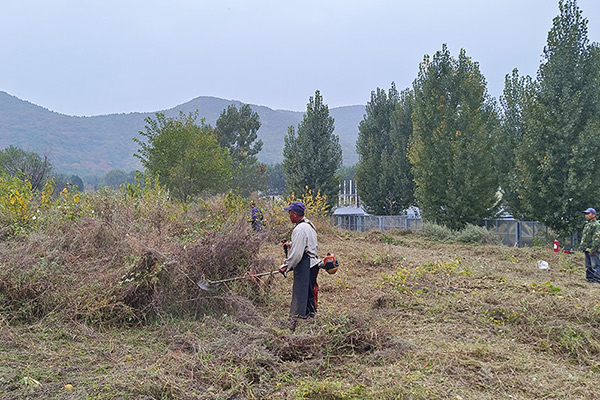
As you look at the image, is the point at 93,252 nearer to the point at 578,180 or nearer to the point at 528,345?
the point at 528,345

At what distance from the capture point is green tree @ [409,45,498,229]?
1973 centimetres

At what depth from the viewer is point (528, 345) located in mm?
4762

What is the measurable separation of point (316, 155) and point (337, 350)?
24.1 meters

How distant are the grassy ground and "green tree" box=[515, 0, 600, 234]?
9948 mm

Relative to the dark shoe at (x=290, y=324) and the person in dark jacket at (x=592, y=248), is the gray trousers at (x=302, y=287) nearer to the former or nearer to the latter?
the dark shoe at (x=290, y=324)

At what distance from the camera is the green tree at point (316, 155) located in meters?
28.1

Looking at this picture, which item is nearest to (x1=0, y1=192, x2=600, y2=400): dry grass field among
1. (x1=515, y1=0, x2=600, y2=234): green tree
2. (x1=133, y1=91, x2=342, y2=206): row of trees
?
(x1=133, y1=91, x2=342, y2=206): row of trees

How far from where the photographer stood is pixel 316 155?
28172mm

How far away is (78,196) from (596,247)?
10060 millimetres

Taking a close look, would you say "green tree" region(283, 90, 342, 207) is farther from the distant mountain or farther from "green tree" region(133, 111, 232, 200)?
the distant mountain

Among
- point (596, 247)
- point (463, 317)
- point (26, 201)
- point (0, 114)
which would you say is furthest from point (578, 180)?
point (0, 114)

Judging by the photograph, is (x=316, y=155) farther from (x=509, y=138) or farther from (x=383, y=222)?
(x=509, y=138)

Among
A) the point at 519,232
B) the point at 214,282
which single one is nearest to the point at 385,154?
the point at 519,232

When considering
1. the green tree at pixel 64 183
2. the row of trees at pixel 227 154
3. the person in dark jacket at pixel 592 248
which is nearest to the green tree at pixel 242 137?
the row of trees at pixel 227 154
